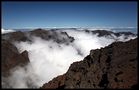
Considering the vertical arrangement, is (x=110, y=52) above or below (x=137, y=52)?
below

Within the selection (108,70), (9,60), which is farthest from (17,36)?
(108,70)

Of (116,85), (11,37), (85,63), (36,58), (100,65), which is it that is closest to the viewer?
(116,85)

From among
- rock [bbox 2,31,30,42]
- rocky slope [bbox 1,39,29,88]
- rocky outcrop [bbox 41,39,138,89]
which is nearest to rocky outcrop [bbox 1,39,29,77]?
rocky slope [bbox 1,39,29,88]

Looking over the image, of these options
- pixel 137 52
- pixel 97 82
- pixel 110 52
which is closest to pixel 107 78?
pixel 97 82

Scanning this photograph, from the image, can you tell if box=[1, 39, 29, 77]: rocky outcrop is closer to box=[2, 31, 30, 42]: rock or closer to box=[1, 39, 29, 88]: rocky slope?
box=[1, 39, 29, 88]: rocky slope

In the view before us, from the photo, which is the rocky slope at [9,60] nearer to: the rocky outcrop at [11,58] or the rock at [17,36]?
the rocky outcrop at [11,58]

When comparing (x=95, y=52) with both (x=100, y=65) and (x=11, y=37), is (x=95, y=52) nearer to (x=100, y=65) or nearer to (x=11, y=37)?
(x=100, y=65)

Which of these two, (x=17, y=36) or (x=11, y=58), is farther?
(x=17, y=36)

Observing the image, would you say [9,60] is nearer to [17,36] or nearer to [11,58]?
[11,58]
